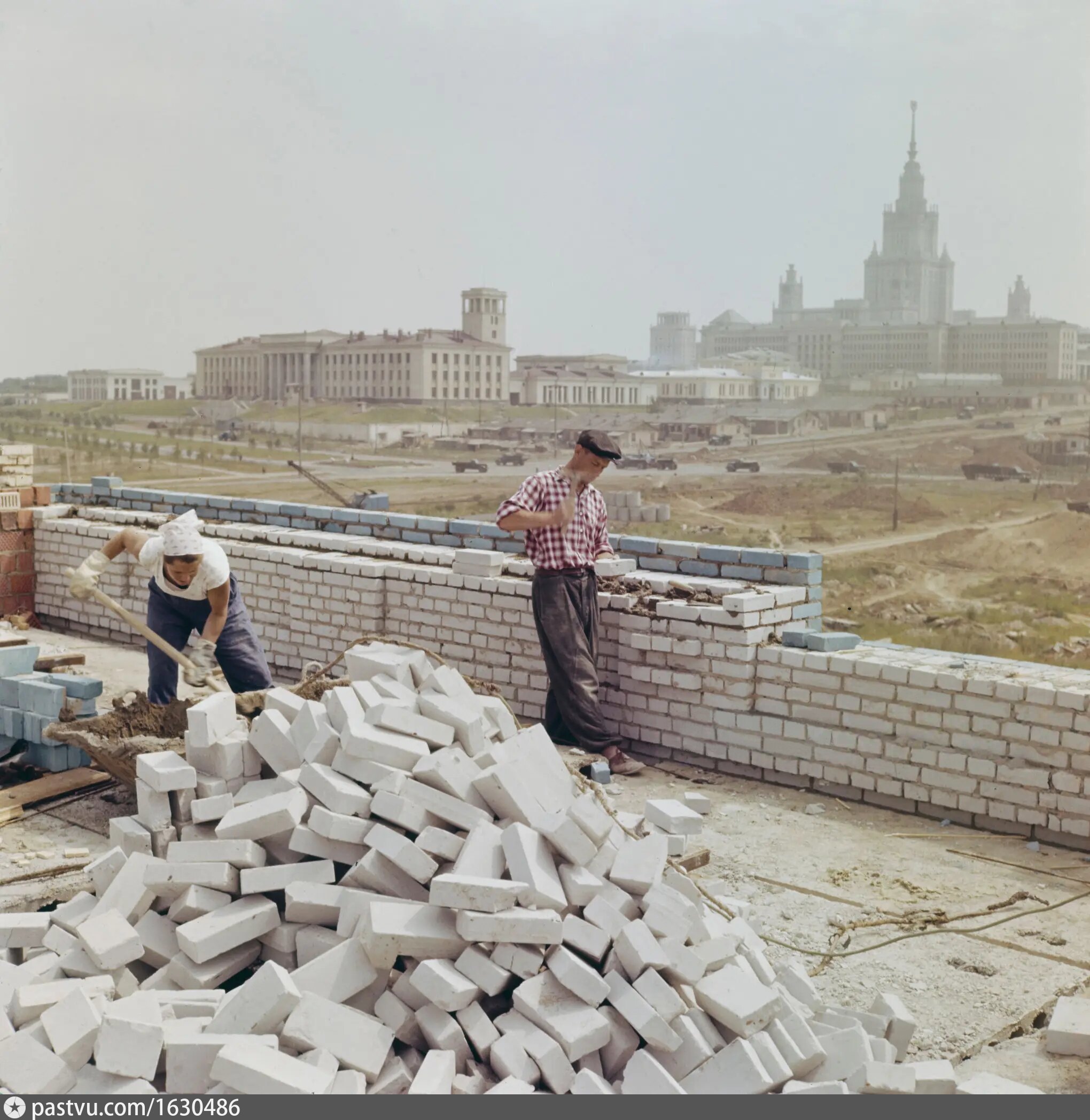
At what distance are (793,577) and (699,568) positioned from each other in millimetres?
605

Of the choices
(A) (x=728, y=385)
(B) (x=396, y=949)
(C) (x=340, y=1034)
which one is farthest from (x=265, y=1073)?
(A) (x=728, y=385)

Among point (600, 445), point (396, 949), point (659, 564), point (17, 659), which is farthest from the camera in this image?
point (659, 564)

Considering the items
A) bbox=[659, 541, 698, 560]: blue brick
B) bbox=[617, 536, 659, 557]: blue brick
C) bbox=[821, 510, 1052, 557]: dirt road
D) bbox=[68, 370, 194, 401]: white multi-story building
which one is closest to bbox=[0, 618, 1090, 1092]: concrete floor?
bbox=[659, 541, 698, 560]: blue brick

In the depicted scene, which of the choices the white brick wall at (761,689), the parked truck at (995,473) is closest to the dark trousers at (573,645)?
the white brick wall at (761,689)

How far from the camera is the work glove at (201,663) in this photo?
550 centimetres

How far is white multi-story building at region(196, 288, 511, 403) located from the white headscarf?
38.4 meters

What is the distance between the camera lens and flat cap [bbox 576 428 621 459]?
5895mm

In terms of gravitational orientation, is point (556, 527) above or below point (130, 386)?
below

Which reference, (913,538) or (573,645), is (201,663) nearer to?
(573,645)

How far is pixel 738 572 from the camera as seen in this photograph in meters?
6.71

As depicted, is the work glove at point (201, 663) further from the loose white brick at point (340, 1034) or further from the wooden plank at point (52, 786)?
the loose white brick at point (340, 1034)

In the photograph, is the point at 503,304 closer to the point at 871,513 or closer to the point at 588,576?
the point at 871,513

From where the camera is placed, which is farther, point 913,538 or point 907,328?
point 907,328
